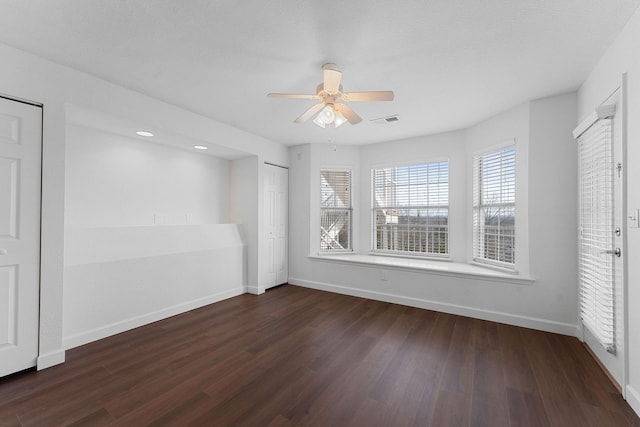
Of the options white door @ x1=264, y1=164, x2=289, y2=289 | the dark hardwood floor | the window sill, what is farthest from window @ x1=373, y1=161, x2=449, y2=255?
white door @ x1=264, y1=164, x2=289, y2=289

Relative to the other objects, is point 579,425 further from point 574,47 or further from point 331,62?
point 331,62

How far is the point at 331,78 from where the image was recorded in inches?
80.6

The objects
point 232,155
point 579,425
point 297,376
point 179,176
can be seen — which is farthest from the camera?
point 232,155

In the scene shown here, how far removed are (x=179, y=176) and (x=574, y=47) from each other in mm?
4570

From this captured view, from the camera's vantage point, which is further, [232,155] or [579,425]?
[232,155]

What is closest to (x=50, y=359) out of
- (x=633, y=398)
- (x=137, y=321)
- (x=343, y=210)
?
(x=137, y=321)

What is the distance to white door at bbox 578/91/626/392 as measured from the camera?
195 centimetres

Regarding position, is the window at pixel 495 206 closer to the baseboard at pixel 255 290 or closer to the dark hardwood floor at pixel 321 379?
the dark hardwood floor at pixel 321 379

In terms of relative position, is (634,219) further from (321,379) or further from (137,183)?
(137,183)

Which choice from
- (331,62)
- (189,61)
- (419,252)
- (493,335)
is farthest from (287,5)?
(419,252)

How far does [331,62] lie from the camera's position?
7.26 feet

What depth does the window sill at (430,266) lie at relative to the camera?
3197mm

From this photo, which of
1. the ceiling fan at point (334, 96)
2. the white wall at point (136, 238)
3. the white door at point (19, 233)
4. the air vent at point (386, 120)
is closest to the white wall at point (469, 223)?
the air vent at point (386, 120)

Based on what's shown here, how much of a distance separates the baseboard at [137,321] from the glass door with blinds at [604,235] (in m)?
4.19
